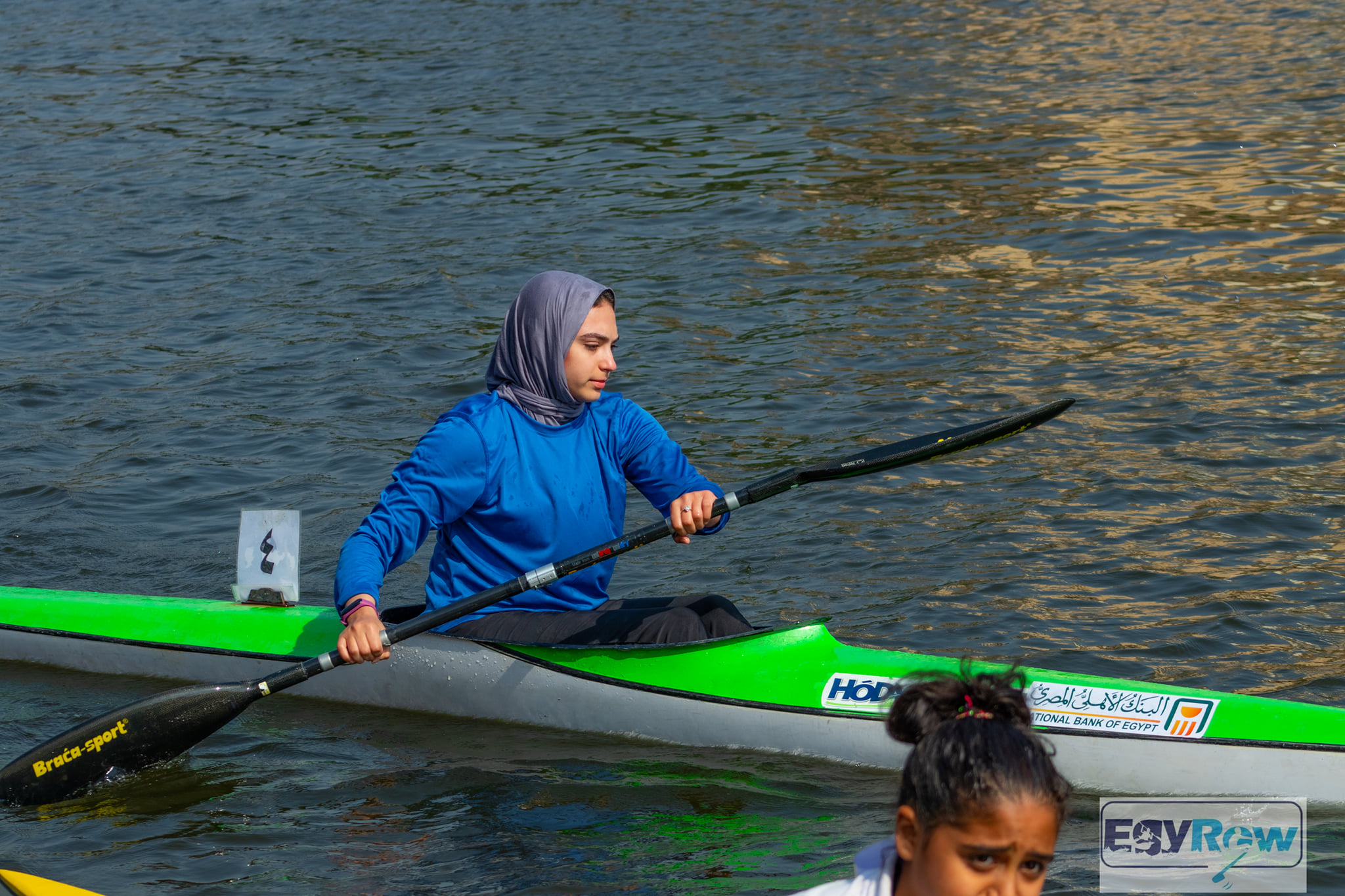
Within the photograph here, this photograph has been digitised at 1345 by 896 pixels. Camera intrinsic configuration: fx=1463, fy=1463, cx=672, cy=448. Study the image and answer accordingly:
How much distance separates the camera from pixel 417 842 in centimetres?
436

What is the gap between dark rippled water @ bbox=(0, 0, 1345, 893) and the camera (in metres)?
4.65

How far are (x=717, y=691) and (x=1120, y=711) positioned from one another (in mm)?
1250

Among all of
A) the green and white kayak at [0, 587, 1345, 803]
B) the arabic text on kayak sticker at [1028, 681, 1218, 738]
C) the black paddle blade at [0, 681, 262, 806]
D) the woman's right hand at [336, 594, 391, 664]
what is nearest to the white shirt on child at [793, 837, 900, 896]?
the green and white kayak at [0, 587, 1345, 803]

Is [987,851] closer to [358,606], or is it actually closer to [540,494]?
[358,606]

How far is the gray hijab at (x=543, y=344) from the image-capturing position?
4.48m

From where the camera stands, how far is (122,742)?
4.75 meters

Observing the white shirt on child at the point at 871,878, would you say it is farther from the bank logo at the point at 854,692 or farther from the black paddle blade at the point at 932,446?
the black paddle blade at the point at 932,446

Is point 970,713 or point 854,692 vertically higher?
point 970,713

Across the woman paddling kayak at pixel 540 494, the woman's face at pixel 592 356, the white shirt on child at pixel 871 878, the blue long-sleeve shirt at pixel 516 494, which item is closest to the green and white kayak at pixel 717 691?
the woman paddling kayak at pixel 540 494

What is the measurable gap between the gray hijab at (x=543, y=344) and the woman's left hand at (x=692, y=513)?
0.47 m

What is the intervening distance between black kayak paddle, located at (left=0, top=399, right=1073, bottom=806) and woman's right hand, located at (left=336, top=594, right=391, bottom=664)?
0.74ft

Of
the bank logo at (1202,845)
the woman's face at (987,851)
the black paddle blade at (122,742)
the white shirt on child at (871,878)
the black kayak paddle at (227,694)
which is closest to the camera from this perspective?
the woman's face at (987,851)

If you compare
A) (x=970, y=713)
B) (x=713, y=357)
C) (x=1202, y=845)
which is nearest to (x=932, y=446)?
(x=1202, y=845)

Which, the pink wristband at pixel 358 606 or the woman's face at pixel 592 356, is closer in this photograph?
the pink wristband at pixel 358 606
